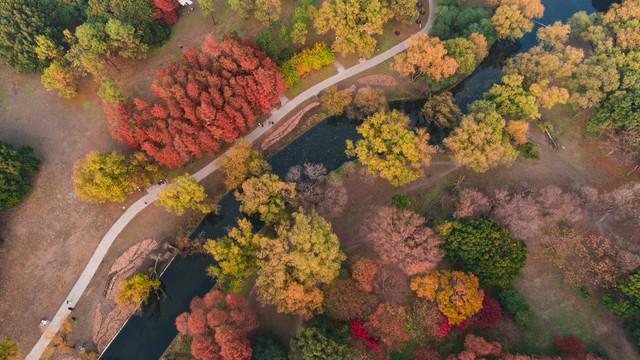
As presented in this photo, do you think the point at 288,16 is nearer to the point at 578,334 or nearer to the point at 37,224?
the point at 37,224

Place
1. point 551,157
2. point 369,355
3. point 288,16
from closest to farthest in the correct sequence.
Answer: point 369,355, point 551,157, point 288,16

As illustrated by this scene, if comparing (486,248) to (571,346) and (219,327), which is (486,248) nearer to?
(571,346)

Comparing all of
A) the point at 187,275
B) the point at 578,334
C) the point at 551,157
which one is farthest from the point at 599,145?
the point at 187,275

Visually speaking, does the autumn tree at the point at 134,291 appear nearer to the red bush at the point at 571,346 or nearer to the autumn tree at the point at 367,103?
the autumn tree at the point at 367,103

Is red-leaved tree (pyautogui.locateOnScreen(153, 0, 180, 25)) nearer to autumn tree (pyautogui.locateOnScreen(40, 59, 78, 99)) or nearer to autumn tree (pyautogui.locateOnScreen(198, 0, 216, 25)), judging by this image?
autumn tree (pyautogui.locateOnScreen(198, 0, 216, 25))

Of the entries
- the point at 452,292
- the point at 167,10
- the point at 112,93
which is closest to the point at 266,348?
the point at 452,292

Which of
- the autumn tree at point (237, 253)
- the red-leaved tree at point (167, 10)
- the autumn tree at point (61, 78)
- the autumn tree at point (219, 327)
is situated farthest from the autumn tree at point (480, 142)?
the autumn tree at point (61, 78)

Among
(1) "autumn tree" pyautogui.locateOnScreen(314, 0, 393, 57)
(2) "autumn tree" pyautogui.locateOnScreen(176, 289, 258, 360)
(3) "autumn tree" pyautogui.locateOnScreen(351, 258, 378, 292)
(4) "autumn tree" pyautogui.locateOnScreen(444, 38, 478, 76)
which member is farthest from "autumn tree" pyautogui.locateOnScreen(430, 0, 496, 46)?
(2) "autumn tree" pyautogui.locateOnScreen(176, 289, 258, 360)
